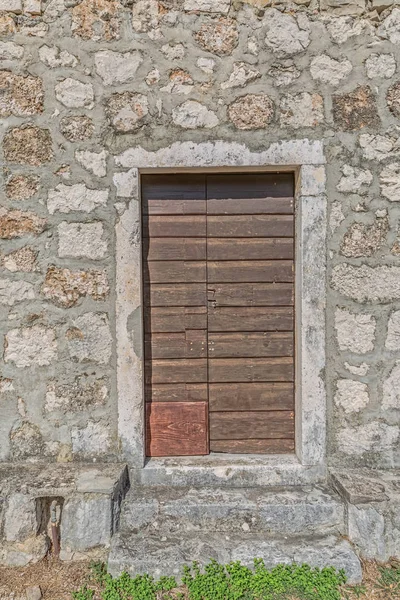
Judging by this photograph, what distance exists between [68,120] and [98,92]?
0.78 ft

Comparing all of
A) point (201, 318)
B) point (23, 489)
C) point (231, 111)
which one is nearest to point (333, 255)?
point (201, 318)

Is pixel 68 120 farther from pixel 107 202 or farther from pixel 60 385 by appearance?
pixel 60 385

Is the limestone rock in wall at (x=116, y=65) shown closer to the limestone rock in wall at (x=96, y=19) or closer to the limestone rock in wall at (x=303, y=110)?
the limestone rock in wall at (x=96, y=19)

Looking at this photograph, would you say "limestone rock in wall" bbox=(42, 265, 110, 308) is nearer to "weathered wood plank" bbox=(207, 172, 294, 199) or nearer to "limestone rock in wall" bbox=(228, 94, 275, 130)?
"weathered wood plank" bbox=(207, 172, 294, 199)

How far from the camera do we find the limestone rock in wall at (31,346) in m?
2.46

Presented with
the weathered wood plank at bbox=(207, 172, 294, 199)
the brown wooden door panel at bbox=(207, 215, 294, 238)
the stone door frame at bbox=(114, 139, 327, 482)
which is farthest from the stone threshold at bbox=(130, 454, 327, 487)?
the weathered wood plank at bbox=(207, 172, 294, 199)

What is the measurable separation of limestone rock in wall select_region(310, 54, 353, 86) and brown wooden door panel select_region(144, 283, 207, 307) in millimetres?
1394

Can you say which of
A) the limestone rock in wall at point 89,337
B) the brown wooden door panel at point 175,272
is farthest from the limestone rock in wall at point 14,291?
the brown wooden door panel at point 175,272

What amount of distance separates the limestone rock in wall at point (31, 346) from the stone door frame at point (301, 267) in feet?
1.33

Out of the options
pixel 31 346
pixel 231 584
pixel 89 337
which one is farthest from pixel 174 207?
pixel 231 584

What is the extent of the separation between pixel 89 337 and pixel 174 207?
3.07 feet

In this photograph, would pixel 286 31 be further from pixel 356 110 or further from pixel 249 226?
pixel 249 226

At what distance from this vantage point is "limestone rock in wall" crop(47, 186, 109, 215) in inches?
95.9

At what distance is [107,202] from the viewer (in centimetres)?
244
